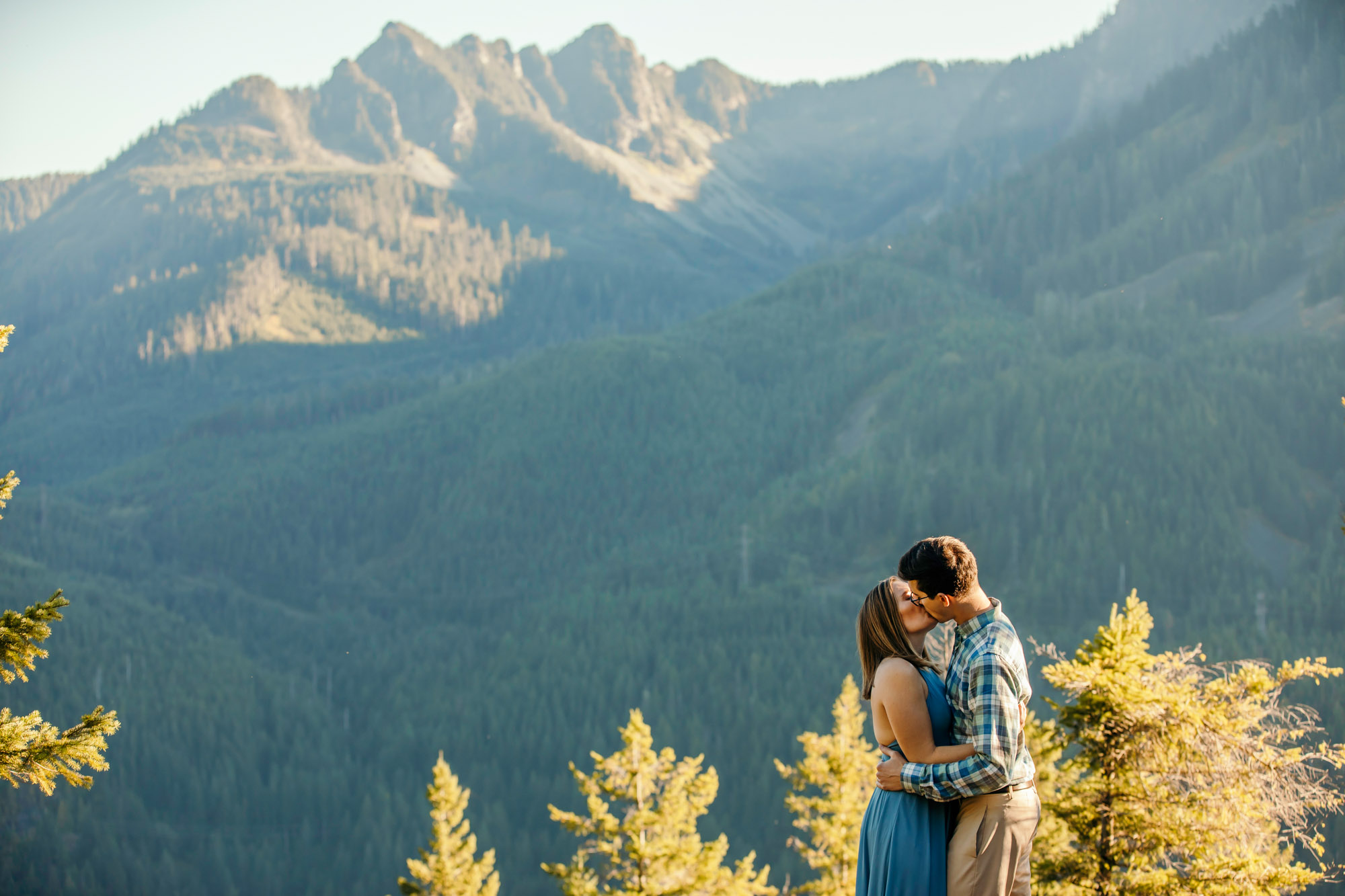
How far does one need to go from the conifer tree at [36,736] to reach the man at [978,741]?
8.14 meters

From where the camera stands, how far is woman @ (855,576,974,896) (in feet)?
24.5

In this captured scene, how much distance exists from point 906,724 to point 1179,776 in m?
8.88

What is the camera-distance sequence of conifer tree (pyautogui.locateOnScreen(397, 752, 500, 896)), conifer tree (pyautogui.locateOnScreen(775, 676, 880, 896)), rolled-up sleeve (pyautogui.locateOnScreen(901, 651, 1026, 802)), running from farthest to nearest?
conifer tree (pyautogui.locateOnScreen(397, 752, 500, 896)), conifer tree (pyautogui.locateOnScreen(775, 676, 880, 896)), rolled-up sleeve (pyautogui.locateOnScreen(901, 651, 1026, 802))

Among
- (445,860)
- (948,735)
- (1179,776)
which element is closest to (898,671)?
(948,735)

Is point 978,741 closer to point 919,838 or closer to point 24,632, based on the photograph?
point 919,838

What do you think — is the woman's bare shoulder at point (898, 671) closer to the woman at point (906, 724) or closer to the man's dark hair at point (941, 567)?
the woman at point (906, 724)

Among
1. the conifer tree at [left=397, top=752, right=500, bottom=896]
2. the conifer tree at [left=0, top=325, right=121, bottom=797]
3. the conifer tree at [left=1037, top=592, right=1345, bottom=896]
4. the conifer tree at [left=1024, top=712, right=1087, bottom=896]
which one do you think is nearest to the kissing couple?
the conifer tree at [left=1024, top=712, right=1087, bottom=896]

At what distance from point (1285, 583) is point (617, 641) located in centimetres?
10153

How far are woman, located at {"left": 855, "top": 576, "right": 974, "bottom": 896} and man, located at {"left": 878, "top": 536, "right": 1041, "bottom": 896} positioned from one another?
0.32 feet

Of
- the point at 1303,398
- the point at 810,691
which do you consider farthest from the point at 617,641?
the point at 1303,398

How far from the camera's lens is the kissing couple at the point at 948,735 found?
732 centimetres

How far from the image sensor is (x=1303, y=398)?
195 meters

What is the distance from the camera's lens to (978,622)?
7656 mm

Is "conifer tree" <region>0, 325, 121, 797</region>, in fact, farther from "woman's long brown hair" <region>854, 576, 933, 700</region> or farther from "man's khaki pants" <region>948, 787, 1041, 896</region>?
"man's khaki pants" <region>948, 787, 1041, 896</region>
